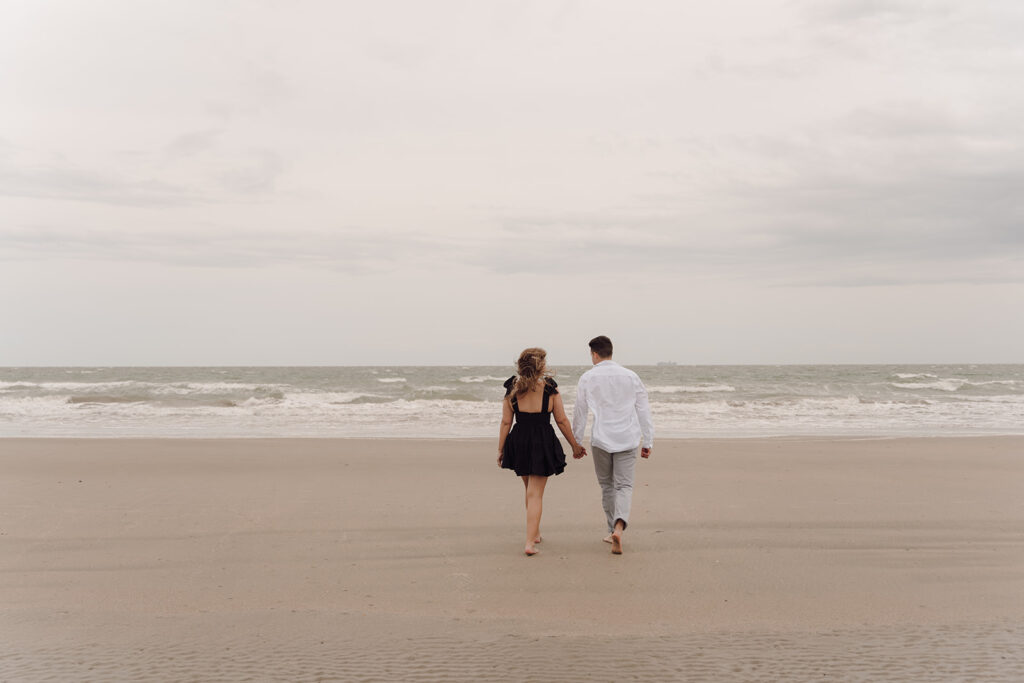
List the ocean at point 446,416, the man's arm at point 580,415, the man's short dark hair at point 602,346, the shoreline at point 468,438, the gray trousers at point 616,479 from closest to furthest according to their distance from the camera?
the man's arm at point 580,415 → the gray trousers at point 616,479 → the man's short dark hair at point 602,346 → the shoreline at point 468,438 → the ocean at point 446,416

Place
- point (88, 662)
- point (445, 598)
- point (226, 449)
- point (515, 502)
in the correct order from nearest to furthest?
point (88, 662)
point (445, 598)
point (515, 502)
point (226, 449)

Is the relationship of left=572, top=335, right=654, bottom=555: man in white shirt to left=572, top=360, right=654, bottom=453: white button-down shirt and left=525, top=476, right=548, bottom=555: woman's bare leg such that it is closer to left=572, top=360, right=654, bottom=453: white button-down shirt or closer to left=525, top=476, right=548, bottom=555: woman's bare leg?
left=572, top=360, right=654, bottom=453: white button-down shirt

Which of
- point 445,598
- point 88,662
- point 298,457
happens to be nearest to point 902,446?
point 298,457

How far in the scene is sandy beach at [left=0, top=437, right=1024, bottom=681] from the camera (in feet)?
11.7

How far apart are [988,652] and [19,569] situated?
5837 mm

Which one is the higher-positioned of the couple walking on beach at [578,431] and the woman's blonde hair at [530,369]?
the woman's blonde hair at [530,369]

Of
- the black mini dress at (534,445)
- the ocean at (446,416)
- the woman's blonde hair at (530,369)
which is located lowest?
the ocean at (446,416)

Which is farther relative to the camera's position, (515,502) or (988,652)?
(515,502)

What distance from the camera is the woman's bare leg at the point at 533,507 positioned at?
5.61 metres

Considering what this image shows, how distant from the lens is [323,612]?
430 cm

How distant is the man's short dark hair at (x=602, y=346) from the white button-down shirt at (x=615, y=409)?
0.13 metres

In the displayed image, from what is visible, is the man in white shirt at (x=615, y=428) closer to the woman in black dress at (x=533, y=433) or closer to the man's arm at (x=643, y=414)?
the man's arm at (x=643, y=414)

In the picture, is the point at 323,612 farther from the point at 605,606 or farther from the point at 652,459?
the point at 652,459

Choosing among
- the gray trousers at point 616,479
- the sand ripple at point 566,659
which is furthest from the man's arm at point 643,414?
the sand ripple at point 566,659
